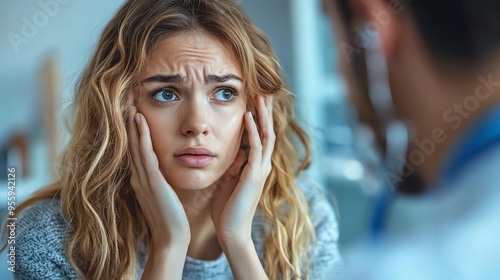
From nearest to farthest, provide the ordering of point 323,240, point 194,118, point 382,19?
point 194,118, point 323,240, point 382,19

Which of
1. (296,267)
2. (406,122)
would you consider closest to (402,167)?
(406,122)

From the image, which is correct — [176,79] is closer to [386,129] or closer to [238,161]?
[238,161]

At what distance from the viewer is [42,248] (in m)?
0.63

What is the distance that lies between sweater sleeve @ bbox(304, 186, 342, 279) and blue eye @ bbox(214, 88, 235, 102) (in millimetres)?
222

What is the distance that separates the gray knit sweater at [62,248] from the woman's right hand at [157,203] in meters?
0.07

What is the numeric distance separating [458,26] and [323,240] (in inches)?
20.9

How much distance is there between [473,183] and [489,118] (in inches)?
4.9

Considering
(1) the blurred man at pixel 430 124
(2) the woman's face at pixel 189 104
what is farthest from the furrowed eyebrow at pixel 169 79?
(1) the blurred man at pixel 430 124

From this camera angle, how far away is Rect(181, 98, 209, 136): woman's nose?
61 centimetres

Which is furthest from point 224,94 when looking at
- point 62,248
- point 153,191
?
point 62,248

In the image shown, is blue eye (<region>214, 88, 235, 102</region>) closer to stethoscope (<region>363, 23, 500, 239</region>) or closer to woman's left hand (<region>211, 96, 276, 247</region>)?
woman's left hand (<region>211, 96, 276, 247</region>)

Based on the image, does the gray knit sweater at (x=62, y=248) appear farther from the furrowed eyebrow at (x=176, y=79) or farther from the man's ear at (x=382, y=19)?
the man's ear at (x=382, y=19)

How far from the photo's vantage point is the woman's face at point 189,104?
61cm

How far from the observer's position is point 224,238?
0.65 meters
